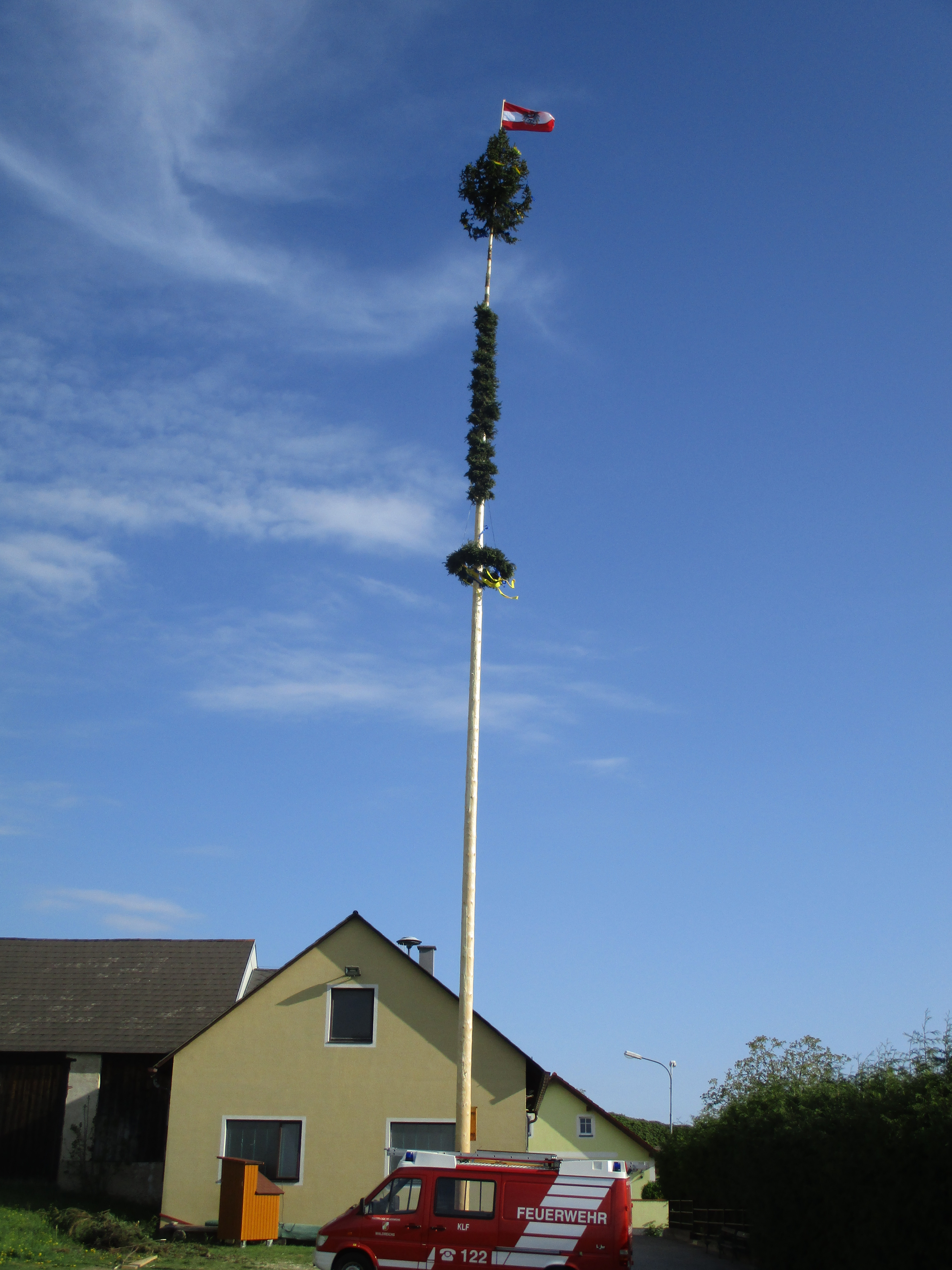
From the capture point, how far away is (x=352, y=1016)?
23266mm

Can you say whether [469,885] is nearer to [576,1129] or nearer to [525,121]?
[525,121]

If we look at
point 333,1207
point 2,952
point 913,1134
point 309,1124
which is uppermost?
point 2,952

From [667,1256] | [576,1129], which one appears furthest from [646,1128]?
[667,1256]

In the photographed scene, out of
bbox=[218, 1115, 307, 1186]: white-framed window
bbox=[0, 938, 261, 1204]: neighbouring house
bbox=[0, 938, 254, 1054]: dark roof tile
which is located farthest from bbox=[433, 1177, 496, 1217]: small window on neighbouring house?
bbox=[0, 938, 254, 1054]: dark roof tile

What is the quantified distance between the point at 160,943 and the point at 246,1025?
9.59 m

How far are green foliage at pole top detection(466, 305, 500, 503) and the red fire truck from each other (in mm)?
11238

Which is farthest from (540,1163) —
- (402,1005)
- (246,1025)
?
(246,1025)

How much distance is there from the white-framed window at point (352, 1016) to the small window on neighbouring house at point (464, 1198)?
862 cm

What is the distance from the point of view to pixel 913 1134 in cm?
1249

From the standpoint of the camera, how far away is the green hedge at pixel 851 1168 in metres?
12.2

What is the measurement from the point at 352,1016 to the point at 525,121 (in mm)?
19602

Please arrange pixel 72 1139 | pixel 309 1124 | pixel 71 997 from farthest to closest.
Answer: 1. pixel 71 997
2. pixel 72 1139
3. pixel 309 1124

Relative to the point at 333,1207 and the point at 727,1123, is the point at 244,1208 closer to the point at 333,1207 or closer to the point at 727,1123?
the point at 333,1207

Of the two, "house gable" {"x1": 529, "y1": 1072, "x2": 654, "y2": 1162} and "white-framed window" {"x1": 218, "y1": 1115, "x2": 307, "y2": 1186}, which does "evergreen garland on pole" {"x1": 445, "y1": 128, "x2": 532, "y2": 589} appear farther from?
"house gable" {"x1": 529, "y1": 1072, "x2": 654, "y2": 1162}
